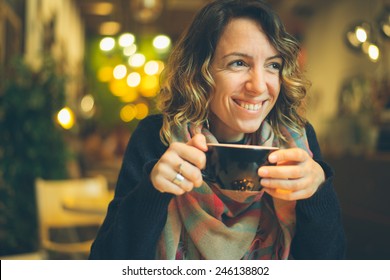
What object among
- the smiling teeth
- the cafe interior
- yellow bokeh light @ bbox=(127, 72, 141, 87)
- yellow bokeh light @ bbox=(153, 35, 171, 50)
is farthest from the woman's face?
yellow bokeh light @ bbox=(127, 72, 141, 87)

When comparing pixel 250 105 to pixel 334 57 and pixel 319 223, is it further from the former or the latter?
pixel 334 57

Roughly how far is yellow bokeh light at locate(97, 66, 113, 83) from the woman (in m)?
4.22

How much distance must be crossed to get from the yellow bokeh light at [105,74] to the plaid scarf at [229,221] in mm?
4244

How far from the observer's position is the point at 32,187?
317 centimetres

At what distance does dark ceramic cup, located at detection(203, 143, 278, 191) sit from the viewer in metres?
0.60

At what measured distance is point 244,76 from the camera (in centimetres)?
68

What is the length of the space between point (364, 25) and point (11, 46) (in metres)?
2.35

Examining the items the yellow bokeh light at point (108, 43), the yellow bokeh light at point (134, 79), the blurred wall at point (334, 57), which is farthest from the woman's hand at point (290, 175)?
the yellow bokeh light at point (134, 79)

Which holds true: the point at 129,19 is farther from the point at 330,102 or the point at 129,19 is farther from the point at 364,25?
the point at 364,25

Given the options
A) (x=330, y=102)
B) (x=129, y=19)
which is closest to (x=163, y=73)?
(x=330, y=102)

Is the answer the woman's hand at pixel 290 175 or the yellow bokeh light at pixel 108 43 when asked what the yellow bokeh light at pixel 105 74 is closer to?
the yellow bokeh light at pixel 108 43

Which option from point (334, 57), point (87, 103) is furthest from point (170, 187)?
point (87, 103)

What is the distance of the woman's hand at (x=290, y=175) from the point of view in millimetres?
606

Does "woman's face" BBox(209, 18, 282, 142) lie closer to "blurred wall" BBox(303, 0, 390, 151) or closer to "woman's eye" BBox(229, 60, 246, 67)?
"woman's eye" BBox(229, 60, 246, 67)
